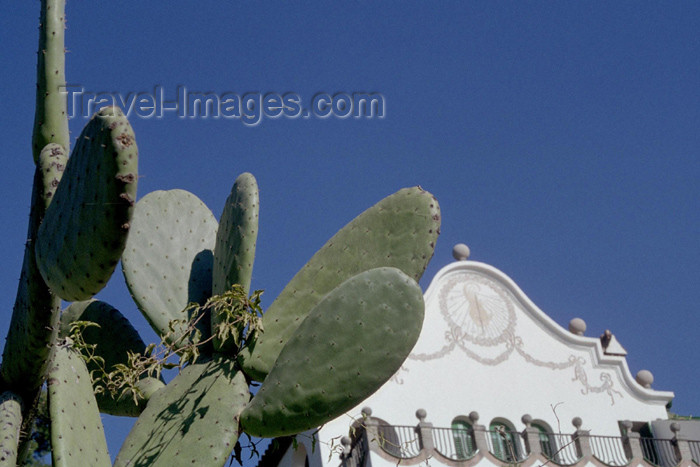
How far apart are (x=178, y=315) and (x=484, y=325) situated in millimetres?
12235

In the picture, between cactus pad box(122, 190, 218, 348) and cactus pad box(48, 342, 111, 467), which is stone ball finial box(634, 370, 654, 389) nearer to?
cactus pad box(122, 190, 218, 348)

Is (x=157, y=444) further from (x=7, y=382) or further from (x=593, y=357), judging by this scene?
(x=593, y=357)

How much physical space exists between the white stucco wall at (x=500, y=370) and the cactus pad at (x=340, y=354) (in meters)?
10.8

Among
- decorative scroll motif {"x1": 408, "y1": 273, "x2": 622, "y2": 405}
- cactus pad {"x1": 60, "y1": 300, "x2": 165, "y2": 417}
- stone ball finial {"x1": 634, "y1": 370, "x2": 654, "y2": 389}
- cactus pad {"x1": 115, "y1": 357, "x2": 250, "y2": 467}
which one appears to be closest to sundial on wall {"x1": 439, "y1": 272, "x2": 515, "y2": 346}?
decorative scroll motif {"x1": 408, "y1": 273, "x2": 622, "y2": 405}

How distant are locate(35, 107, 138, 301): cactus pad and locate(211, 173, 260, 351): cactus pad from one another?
96 centimetres

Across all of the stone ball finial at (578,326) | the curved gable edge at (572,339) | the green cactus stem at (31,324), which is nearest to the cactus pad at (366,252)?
the green cactus stem at (31,324)

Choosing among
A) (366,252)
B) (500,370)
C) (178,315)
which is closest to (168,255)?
(178,315)

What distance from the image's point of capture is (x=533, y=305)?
1634 centimetres

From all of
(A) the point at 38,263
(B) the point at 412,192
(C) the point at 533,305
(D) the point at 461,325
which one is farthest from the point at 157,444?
(C) the point at 533,305

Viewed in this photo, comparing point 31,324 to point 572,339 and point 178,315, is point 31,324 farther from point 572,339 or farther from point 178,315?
point 572,339

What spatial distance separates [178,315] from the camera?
4051mm

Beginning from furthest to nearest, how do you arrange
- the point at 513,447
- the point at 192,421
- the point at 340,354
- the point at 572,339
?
the point at 572,339, the point at 513,447, the point at 192,421, the point at 340,354

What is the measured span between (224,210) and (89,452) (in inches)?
55.7

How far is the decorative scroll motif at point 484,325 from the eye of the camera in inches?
607
